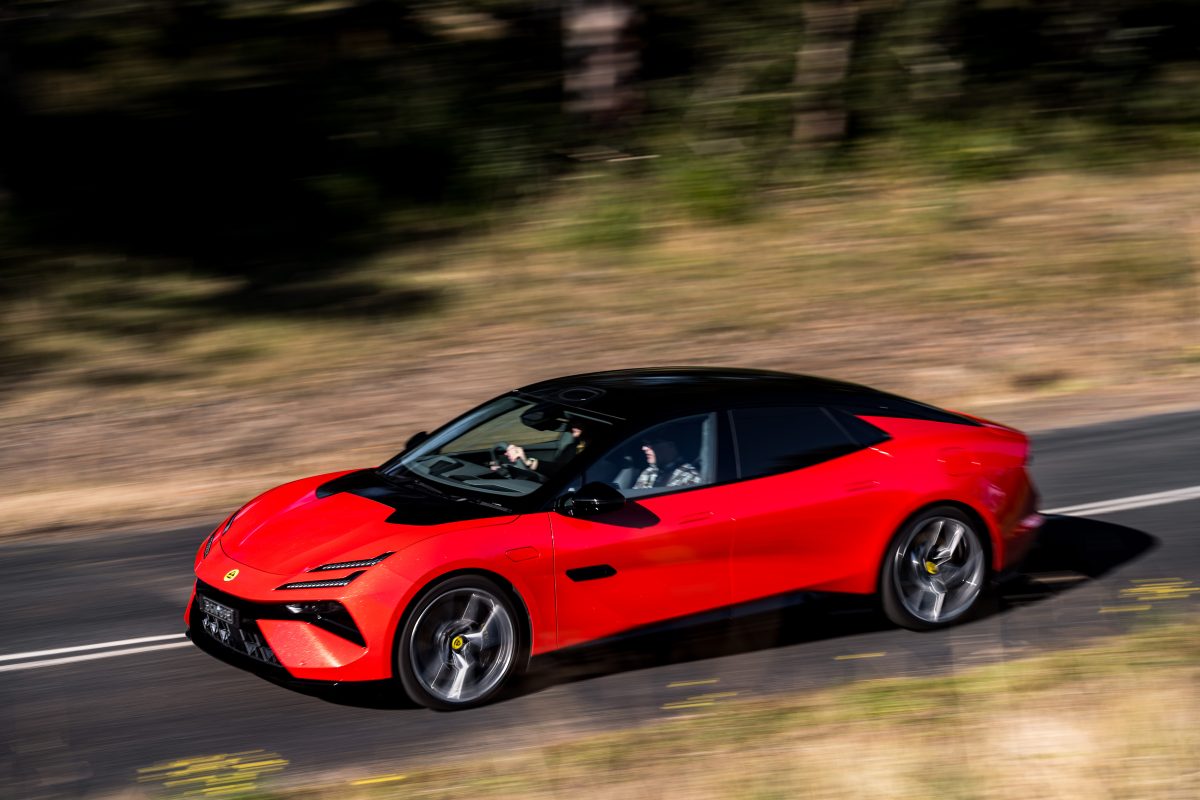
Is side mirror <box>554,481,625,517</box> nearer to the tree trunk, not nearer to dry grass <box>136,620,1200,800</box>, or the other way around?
dry grass <box>136,620,1200,800</box>

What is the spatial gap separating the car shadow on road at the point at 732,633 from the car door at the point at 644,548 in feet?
0.32

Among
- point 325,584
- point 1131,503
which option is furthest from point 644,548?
point 1131,503

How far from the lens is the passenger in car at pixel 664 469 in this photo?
6.86 meters

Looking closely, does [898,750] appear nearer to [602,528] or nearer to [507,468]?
[602,528]

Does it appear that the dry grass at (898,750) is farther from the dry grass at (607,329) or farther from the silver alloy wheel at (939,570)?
the dry grass at (607,329)

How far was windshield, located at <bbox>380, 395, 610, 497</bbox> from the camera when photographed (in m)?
6.88

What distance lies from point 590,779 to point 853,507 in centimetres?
233

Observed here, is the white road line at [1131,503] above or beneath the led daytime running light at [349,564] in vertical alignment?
beneath

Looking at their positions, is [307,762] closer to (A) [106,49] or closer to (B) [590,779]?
(B) [590,779]

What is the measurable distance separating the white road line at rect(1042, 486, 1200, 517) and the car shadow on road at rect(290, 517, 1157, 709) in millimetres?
1390

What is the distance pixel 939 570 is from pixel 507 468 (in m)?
2.42

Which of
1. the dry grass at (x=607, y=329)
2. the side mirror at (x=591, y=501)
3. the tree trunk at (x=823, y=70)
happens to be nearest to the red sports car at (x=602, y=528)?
the side mirror at (x=591, y=501)

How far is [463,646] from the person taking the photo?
6379 mm

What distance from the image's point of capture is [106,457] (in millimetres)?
12828
